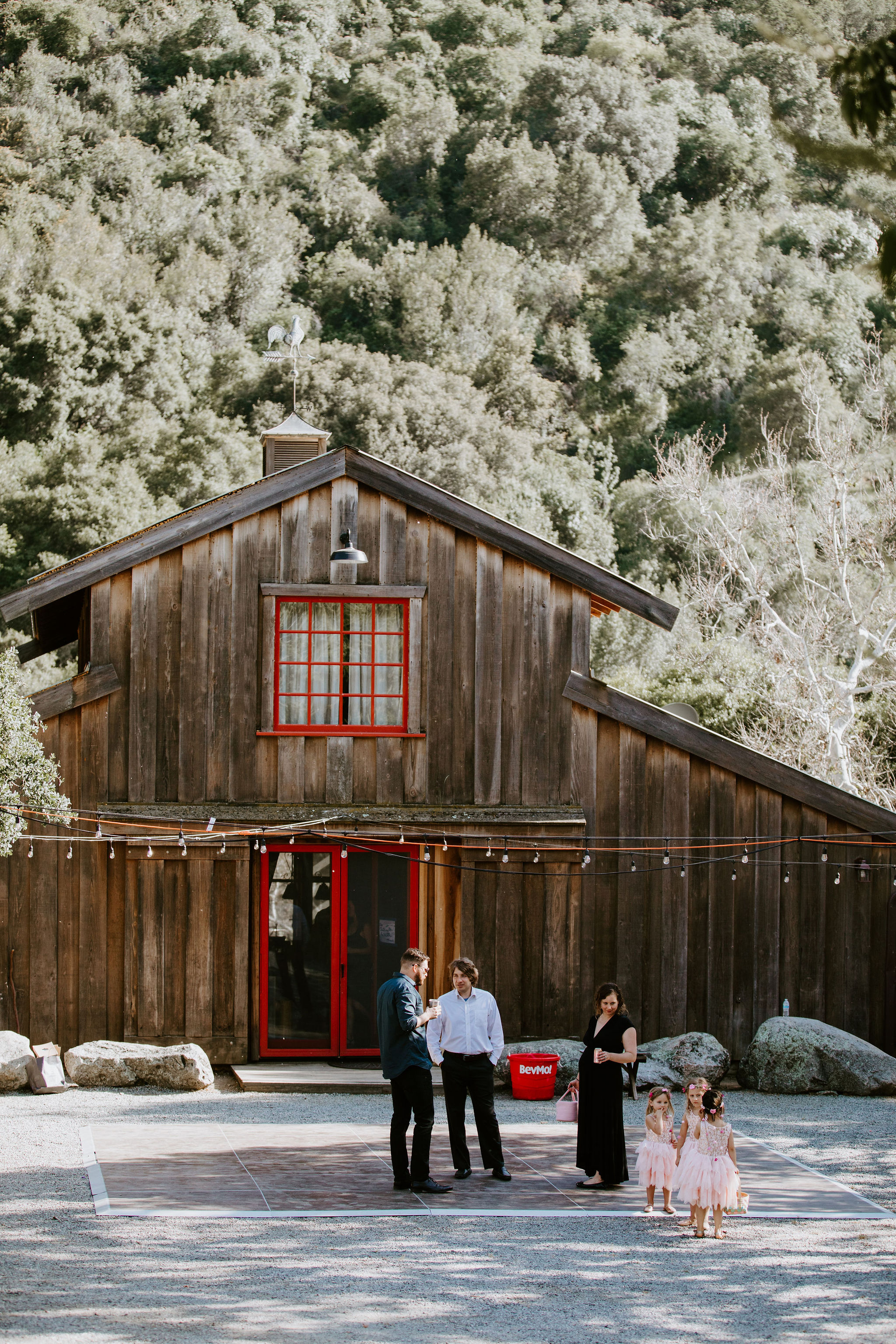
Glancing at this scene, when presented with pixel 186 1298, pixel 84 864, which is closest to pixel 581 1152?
pixel 186 1298

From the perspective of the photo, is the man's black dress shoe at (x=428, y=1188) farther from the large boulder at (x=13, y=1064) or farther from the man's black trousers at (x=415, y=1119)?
the large boulder at (x=13, y=1064)

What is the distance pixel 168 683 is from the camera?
1466cm

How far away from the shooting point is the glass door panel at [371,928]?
1537 centimetres

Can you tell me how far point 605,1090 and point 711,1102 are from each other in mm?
1232

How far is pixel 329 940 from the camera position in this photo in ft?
50.4

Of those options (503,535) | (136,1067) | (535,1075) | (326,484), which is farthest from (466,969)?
(326,484)

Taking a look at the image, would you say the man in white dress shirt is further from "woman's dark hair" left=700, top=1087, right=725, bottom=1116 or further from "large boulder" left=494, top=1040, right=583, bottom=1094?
"large boulder" left=494, top=1040, right=583, bottom=1094

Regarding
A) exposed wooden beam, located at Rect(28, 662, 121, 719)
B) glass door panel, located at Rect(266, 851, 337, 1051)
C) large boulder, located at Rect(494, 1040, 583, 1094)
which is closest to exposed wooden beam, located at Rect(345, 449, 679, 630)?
exposed wooden beam, located at Rect(28, 662, 121, 719)

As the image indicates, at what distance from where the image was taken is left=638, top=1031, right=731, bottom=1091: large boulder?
13844mm

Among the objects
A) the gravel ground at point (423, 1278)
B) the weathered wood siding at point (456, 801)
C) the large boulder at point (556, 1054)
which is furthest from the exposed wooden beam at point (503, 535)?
the gravel ground at point (423, 1278)

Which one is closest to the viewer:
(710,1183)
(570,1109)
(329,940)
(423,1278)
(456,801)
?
(423,1278)

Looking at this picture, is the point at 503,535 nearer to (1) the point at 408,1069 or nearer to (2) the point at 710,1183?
(1) the point at 408,1069

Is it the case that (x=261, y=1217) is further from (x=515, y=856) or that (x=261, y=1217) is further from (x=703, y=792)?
(x=703, y=792)

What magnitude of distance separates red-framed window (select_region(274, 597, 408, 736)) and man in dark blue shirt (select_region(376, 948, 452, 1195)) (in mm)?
5395
